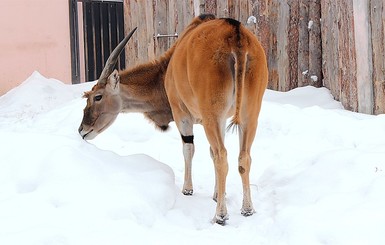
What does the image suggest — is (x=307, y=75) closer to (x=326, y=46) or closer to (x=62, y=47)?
(x=326, y=46)

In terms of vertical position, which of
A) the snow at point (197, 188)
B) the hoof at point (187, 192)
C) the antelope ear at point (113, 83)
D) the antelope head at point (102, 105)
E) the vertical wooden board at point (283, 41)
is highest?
the vertical wooden board at point (283, 41)

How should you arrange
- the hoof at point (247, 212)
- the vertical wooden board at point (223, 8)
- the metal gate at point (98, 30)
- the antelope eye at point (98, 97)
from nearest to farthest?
the hoof at point (247, 212) → the antelope eye at point (98, 97) → the vertical wooden board at point (223, 8) → the metal gate at point (98, 30)

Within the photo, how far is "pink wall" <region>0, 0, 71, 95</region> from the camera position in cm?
1113

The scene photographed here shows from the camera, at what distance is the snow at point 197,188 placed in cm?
411

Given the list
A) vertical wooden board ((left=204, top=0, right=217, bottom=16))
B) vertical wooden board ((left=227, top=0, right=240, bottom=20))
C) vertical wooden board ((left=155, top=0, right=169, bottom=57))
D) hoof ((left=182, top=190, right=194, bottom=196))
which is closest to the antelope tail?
hoof ((left=182, top=190, right=194, bottom=196))

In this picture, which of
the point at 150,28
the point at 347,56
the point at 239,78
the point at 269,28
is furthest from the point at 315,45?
the point at 239,78

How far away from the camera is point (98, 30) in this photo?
534 inches

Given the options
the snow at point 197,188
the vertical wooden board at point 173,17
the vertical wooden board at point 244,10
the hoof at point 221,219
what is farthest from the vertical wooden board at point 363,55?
the vertical wooden board at point 173,17

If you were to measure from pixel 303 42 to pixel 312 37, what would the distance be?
5.2 inches

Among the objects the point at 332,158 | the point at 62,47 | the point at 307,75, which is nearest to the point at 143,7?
the point at 62,47

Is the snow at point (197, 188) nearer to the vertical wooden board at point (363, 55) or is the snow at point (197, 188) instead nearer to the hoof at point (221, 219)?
the hoof at point (221, 219)

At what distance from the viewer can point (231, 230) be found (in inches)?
182

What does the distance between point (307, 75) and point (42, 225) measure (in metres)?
5.22

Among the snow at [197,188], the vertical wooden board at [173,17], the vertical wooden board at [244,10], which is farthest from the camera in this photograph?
the vertical wooden board at [173,17]
